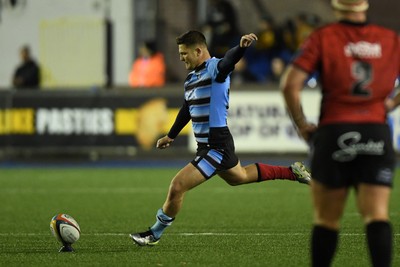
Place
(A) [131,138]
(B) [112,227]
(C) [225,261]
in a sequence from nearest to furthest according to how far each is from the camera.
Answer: (C) [225,261], (B) [112,227], (A) [131,138]

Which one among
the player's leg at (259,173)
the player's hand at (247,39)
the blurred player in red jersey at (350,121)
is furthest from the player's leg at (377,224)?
the player's leg at (259,173)

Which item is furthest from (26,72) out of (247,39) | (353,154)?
(353,154)

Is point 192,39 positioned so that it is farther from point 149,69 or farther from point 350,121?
point 149,69

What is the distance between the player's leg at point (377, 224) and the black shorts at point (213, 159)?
2.93 meters

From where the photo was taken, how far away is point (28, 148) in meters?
20.7

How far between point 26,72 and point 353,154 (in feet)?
54.9

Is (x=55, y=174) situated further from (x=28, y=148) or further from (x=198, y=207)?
(x=198, y=207)

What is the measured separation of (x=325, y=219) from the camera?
656 centimetres

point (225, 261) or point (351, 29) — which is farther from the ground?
point (351, 29)

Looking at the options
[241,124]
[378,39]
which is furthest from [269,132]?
[378,39]

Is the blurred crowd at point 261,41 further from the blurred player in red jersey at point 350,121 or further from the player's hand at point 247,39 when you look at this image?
the blurred player in red jersey at point 350,121

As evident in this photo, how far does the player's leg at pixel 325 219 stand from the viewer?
653 cm

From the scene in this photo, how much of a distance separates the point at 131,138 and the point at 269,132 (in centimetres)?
262

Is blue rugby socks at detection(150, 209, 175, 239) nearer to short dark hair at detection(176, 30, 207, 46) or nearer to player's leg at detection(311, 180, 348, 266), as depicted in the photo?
short dark hair at detection(176, 30, 207, 46)
